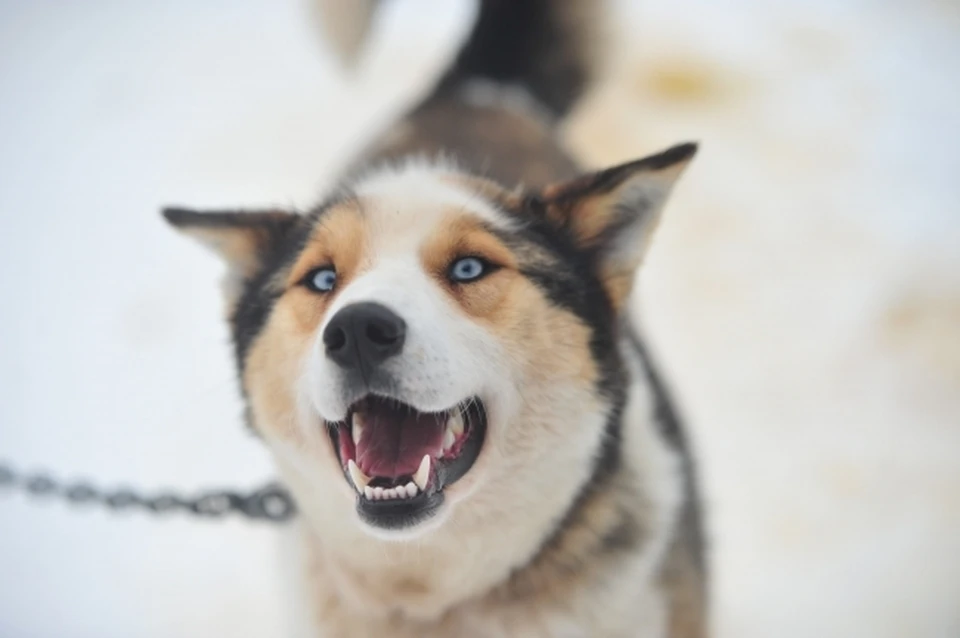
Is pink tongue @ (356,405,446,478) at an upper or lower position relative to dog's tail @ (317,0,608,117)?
lower

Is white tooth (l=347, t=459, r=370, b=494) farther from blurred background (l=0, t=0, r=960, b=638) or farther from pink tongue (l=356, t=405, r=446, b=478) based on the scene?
blurred background (l=0, t=0, r=960, b=638)

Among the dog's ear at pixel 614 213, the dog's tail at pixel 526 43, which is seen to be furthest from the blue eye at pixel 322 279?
the dog's tail at pixel 526 43

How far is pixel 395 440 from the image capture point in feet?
2.21

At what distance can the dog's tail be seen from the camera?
1.50m

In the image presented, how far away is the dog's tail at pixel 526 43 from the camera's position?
1497mm

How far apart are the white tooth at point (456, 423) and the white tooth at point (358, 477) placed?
0.08 metres

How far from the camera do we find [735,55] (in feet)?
5.65

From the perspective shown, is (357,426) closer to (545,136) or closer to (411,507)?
(411,507)

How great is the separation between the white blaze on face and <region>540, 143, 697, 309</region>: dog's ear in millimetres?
59

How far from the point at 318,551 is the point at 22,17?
1.22 m

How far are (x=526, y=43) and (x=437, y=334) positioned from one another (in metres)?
1.08

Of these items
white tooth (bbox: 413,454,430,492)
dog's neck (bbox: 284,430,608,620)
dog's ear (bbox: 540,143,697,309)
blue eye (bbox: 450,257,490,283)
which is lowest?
dog's neck (bbox: 284,430,608,620)

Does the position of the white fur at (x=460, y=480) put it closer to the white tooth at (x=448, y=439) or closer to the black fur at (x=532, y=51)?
the white tooth at (x=448, y=439)

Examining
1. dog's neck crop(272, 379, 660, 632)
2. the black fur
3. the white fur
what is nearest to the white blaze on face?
the white fur
